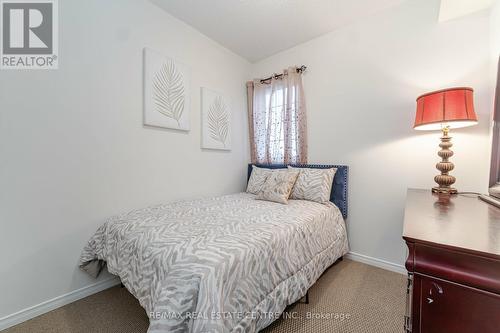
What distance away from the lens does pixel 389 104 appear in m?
2.06

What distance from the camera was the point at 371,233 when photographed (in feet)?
7.18

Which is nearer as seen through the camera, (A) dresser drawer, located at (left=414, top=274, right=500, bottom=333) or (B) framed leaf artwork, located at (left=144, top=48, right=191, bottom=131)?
(A) dresser drawer, located at (left=414, top=274, right=500, bottom=333)

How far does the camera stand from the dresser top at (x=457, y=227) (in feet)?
1.87

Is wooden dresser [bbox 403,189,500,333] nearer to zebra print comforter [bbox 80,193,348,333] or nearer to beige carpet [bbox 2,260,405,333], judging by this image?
zebra print comforter [bbox 80,193,348,333]

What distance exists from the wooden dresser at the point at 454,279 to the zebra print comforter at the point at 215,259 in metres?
0.68

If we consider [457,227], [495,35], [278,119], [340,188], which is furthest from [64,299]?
[495,35]

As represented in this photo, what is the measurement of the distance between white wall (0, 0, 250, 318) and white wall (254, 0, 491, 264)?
1714 millimetres

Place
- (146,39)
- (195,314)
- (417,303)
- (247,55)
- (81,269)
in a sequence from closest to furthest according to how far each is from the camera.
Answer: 1. (417,303)
2. (195,314)
3. (81,269)
4. (146,39)
5. (247,55)

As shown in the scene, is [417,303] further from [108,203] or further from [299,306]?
[108,203]

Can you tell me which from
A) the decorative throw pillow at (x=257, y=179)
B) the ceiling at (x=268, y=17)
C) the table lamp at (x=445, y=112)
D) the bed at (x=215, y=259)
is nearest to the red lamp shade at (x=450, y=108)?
the table lamp at (x=445, y=112)

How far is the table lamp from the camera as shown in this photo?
1.41 meters

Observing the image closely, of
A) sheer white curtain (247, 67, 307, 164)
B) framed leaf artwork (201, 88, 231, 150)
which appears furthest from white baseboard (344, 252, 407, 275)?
framed leaf artwork (201, 88, 231, 150)

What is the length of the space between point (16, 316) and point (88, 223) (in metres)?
0.66

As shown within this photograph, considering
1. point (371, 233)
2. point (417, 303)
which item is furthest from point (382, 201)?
point (417, 303)
